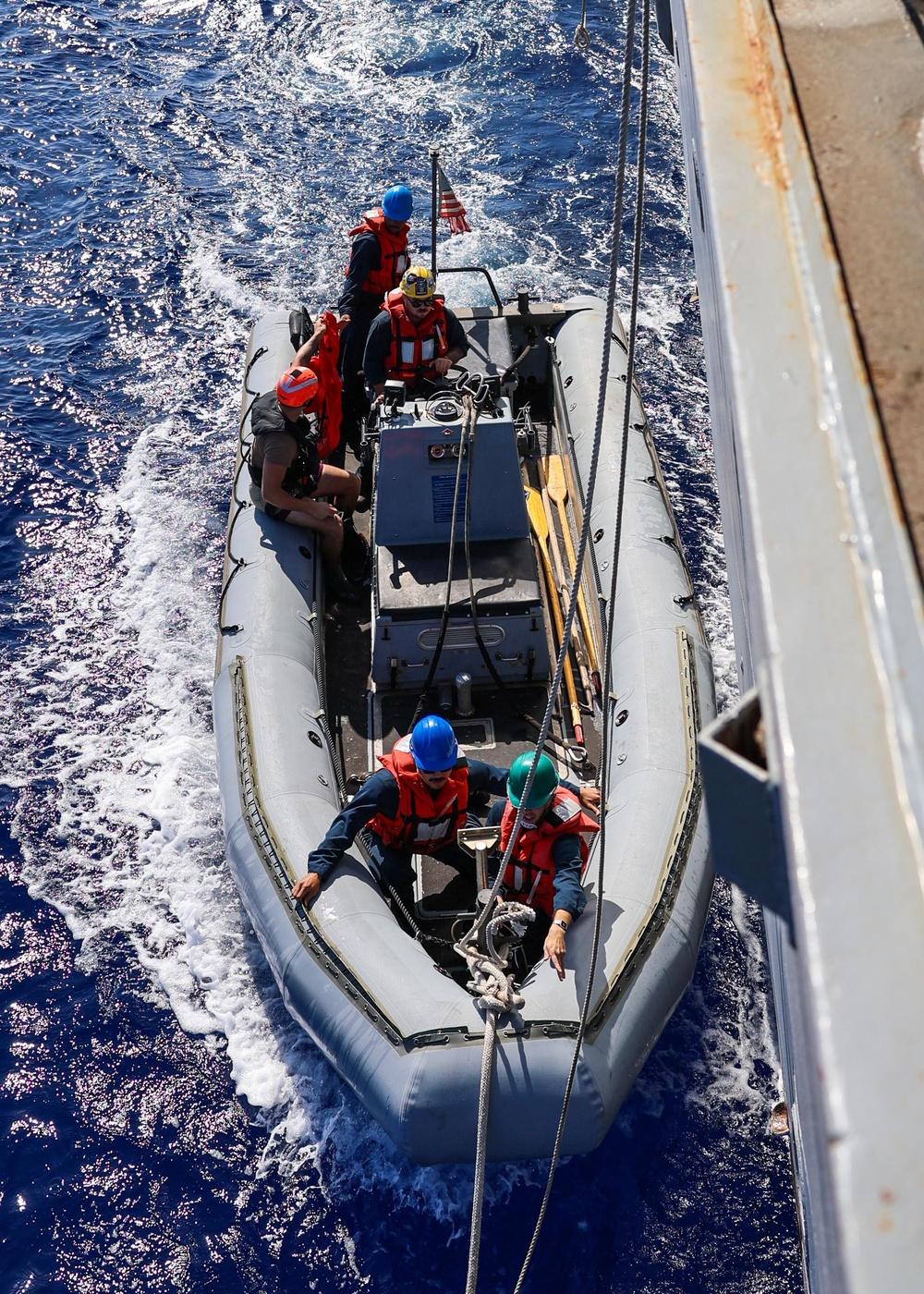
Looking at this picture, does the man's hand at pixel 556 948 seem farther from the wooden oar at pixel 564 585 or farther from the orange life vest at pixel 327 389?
the orange life vest at pixel 327 389

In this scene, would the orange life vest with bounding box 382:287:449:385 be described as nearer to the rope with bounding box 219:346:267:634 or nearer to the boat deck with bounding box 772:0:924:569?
the rope with bounding box 219:346:267:634

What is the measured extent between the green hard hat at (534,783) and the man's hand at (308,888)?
3.05 ft

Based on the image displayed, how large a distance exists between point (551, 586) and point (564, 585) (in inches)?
3.9

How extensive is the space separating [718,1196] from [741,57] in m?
4.61

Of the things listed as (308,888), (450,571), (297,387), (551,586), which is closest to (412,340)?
(297,387)

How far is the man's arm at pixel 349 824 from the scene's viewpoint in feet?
16.2

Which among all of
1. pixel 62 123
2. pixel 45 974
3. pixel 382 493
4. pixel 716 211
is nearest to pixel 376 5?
pixel 62 123

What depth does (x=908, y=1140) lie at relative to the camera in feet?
4.15

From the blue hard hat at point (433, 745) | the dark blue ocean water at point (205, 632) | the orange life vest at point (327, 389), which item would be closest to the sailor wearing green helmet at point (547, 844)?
the blue hard hat at point (433, 745)

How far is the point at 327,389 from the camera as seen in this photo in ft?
23.5

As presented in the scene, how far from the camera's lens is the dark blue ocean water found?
200 inches

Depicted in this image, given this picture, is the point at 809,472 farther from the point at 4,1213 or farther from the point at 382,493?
the point at 4,1213

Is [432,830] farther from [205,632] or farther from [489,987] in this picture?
[205,632]

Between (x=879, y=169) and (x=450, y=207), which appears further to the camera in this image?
(x=450, y=207)
